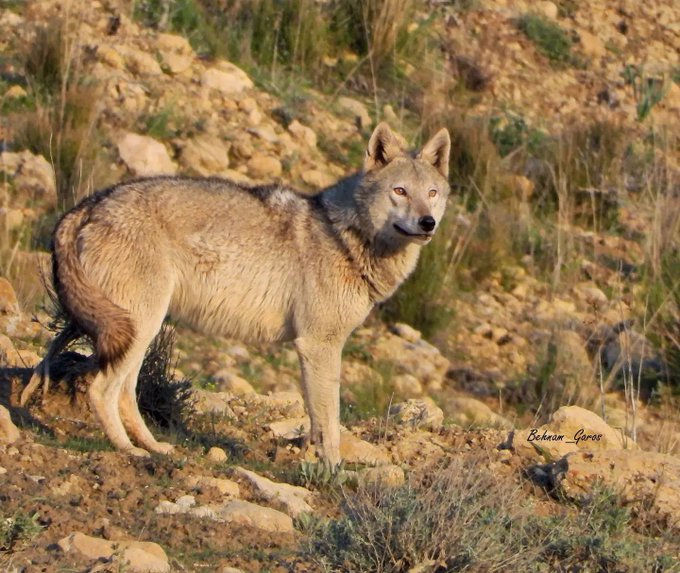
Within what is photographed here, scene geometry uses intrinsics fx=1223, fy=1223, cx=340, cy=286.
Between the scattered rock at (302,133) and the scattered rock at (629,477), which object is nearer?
the scattered rock at (629,477)

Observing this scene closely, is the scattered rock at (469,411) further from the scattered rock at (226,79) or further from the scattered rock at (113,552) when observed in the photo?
the scattered rock at (113,552)

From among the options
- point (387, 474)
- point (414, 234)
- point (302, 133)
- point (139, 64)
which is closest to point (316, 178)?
point (302, 133)

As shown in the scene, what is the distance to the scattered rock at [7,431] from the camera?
6.04 meters

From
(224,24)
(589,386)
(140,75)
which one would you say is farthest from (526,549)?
Result: (224,24)

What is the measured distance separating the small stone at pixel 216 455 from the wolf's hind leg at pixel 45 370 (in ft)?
3.33

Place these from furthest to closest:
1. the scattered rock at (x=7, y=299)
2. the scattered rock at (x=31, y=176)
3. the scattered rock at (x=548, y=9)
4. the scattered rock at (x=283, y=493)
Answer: the scattered rock at (x=548, y=9)
the scattered rock at (x=31, y=176)
the scattered rock at (x=7, y=299)
the scattered rock at (x=283, y=493)

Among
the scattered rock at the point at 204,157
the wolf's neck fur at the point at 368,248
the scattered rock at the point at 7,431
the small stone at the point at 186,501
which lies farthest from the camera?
the scattered rock at the point at 204,157

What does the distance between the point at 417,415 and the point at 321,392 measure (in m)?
1.59

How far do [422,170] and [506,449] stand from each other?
1.78m

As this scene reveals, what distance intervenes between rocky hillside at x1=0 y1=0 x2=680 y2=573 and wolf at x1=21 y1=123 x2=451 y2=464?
19.5 inches

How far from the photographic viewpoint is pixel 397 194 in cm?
702

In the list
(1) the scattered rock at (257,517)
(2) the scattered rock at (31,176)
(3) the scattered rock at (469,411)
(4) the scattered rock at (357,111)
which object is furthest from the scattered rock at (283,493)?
(4) the scattered rock at (357,111)

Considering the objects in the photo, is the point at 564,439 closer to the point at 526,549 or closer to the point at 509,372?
the point at 526,549

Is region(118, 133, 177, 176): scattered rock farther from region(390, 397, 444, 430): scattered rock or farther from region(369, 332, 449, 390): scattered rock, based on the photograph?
region(390, 397, 444, 430): scattered rock
